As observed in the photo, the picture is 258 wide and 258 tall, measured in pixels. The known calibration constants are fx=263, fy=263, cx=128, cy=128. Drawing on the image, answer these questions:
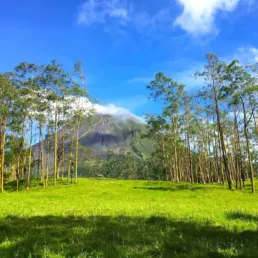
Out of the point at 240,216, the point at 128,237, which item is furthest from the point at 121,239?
the point at 240,216

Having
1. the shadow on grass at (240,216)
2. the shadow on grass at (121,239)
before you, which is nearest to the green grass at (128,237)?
the shadow on grass at (121,239)

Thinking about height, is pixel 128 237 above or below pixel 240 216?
above

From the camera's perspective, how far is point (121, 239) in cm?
852

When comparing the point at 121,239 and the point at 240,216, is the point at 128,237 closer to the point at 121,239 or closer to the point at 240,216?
the point at 121,239

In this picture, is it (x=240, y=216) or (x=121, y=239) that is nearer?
(x=121, y=239)

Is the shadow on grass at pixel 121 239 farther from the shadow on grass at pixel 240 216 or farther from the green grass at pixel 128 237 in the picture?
the shadow on grass at pixel 240 216

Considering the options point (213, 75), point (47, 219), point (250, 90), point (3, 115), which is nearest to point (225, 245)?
point (47, 219)

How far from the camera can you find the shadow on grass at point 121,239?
710 cm

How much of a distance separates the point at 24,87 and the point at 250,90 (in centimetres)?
4426

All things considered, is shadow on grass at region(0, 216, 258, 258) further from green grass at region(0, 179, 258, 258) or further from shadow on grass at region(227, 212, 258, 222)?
shadow on grass at region(227, 212, 258, 222)

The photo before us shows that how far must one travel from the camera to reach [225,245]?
25.7 feet

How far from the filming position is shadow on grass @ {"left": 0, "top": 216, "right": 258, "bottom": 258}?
23.3ft

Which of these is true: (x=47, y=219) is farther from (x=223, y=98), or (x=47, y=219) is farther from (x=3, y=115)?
(x=3, y=115)

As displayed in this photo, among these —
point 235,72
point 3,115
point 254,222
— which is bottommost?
point 254,222
